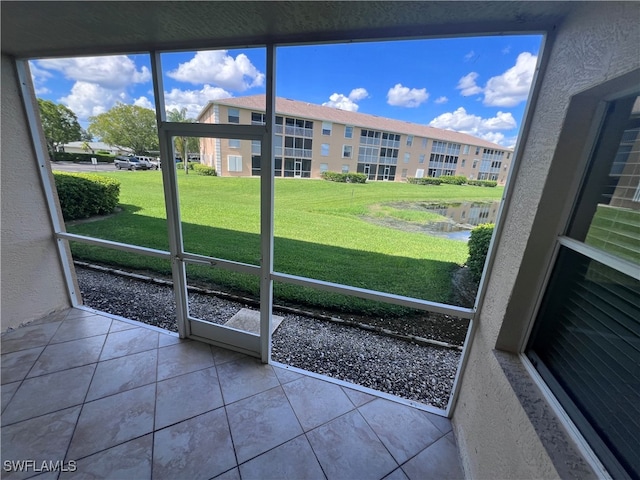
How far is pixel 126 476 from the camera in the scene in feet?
4.72

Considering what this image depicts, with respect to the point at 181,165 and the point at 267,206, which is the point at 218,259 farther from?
the point at 181,165

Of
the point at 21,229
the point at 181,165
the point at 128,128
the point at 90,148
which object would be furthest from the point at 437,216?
the point at 21,229

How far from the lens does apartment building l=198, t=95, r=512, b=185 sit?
185cm

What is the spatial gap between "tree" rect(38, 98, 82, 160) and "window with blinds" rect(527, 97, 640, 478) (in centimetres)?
390

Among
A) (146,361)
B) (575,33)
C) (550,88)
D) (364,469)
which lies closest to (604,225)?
(550,88)

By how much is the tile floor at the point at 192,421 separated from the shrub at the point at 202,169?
5.40 ft

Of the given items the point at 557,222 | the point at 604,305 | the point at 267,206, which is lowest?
the point at 604,305

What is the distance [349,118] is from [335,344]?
2211 mm

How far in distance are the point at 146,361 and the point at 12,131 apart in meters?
2.40

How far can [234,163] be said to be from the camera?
2.04 metres

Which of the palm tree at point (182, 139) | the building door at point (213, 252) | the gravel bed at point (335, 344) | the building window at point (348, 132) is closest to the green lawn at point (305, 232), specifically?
the building door at point (213, 252)

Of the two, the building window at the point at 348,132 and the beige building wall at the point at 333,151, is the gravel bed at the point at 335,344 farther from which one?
the building window at the point at 348,132

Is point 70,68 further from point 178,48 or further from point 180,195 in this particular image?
point 180,195

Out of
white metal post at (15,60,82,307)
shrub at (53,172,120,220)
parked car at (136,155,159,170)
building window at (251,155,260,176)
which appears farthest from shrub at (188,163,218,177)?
white metal post at (15,60,82,307)
